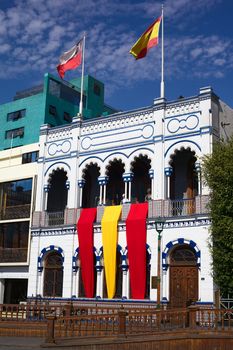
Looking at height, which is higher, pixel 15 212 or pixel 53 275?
pixel 15 212

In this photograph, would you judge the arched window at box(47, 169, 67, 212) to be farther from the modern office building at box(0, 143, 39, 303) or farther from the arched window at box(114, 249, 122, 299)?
the arched window at box(114, 249, 122, 299)

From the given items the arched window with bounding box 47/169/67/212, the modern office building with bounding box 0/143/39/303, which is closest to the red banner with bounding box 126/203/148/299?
the arched window with bounding box 47/169/67/212

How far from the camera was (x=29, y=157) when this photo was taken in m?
33.8

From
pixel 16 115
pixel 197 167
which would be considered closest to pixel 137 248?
pixel 197 167

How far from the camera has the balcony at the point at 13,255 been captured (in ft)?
98.5

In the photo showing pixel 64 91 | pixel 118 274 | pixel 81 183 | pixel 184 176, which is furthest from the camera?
pixel 64 91

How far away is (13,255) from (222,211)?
563 inches

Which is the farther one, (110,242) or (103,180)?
(103,180)

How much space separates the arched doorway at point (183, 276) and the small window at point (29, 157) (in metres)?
13.4

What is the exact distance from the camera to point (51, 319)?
1580 cm

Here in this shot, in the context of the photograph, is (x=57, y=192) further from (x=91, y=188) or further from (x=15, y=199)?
(x=15, y=199)

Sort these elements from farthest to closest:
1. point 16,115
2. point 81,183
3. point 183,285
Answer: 1. point 16,115
2. point 81,183
3. point 183,285

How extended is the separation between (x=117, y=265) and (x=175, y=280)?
344cm

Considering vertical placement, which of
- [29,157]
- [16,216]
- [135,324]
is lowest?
[135,324]
